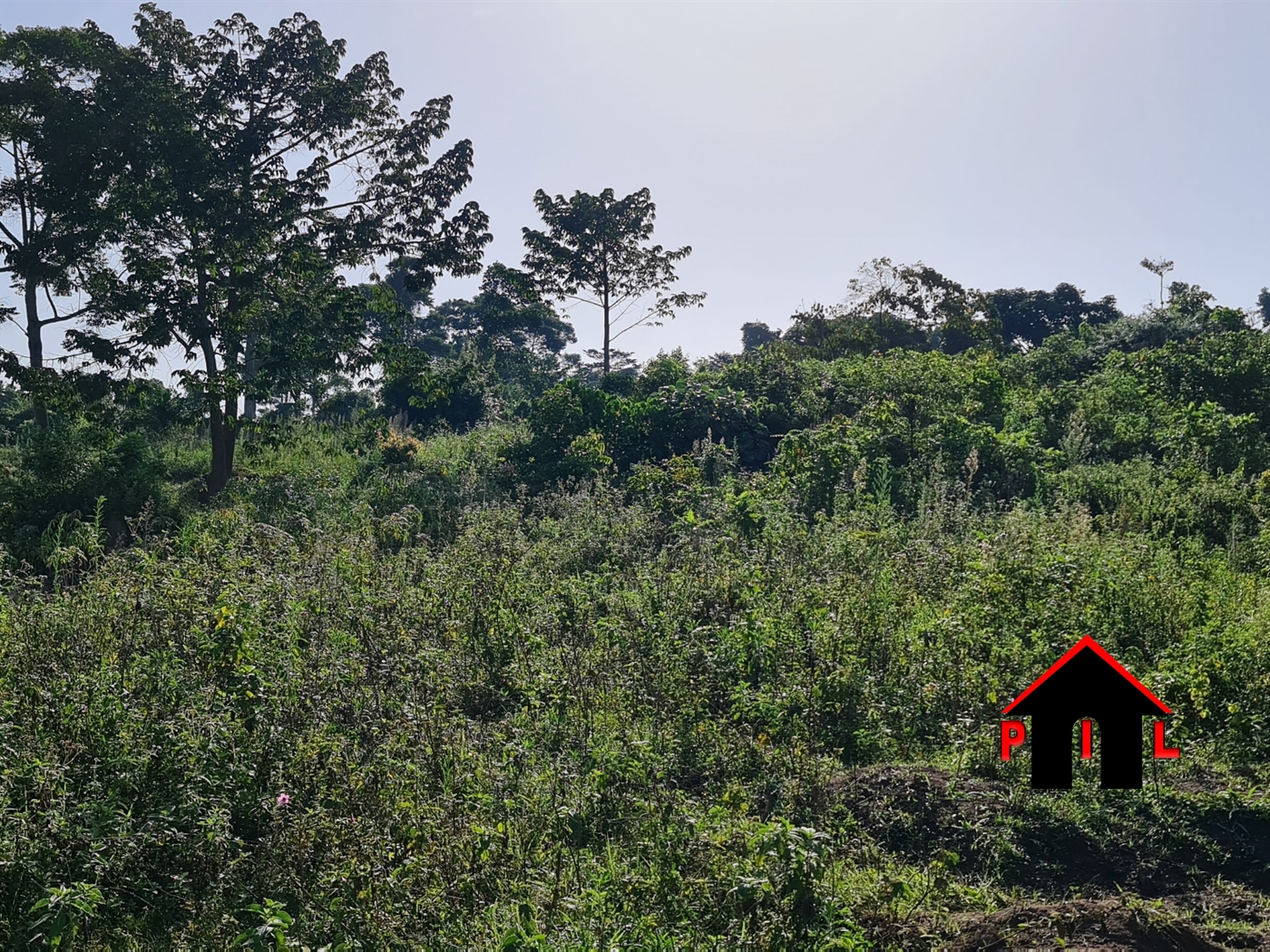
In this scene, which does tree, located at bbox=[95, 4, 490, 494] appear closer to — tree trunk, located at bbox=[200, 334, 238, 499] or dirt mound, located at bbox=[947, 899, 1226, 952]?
tree trunk, located at bbox=[200, 334, 238, 499]

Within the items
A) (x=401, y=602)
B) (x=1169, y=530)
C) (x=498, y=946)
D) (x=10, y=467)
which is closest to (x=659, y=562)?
(x=401, y=602)

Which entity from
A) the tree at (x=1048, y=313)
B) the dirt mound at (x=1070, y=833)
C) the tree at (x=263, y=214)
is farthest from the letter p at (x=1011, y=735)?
the tree at (x=1048, y=313)

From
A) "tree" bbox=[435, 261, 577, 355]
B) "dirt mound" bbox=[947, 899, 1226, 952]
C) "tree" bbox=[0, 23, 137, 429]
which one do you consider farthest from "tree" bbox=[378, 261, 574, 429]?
"dirt mound" bbox=[947, 899, 1226, 952]

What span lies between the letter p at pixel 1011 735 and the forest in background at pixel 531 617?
129mm

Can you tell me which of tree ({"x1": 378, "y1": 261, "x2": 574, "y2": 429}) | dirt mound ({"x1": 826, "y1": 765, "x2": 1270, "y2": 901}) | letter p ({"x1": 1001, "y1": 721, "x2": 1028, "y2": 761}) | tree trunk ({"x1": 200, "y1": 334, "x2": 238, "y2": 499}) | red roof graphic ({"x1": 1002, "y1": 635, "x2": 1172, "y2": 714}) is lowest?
dirt mound ({"x1": 826, "y1": 765, "x2": 1270, "y2": 901})

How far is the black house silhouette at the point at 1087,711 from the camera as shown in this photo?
13.5 ft

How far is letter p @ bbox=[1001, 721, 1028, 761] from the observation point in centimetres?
441

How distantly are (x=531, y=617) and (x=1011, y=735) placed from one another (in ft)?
10.4

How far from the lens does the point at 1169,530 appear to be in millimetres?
8211

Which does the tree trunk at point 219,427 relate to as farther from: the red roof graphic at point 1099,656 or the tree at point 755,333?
the tree at point 755,333

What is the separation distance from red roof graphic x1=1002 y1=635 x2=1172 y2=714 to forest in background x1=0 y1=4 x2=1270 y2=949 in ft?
0.33

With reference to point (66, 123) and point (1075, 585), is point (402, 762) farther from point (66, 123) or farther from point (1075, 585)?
point (66, 123)

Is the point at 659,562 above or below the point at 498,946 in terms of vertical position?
above

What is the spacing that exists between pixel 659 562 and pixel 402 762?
3.29 meters
